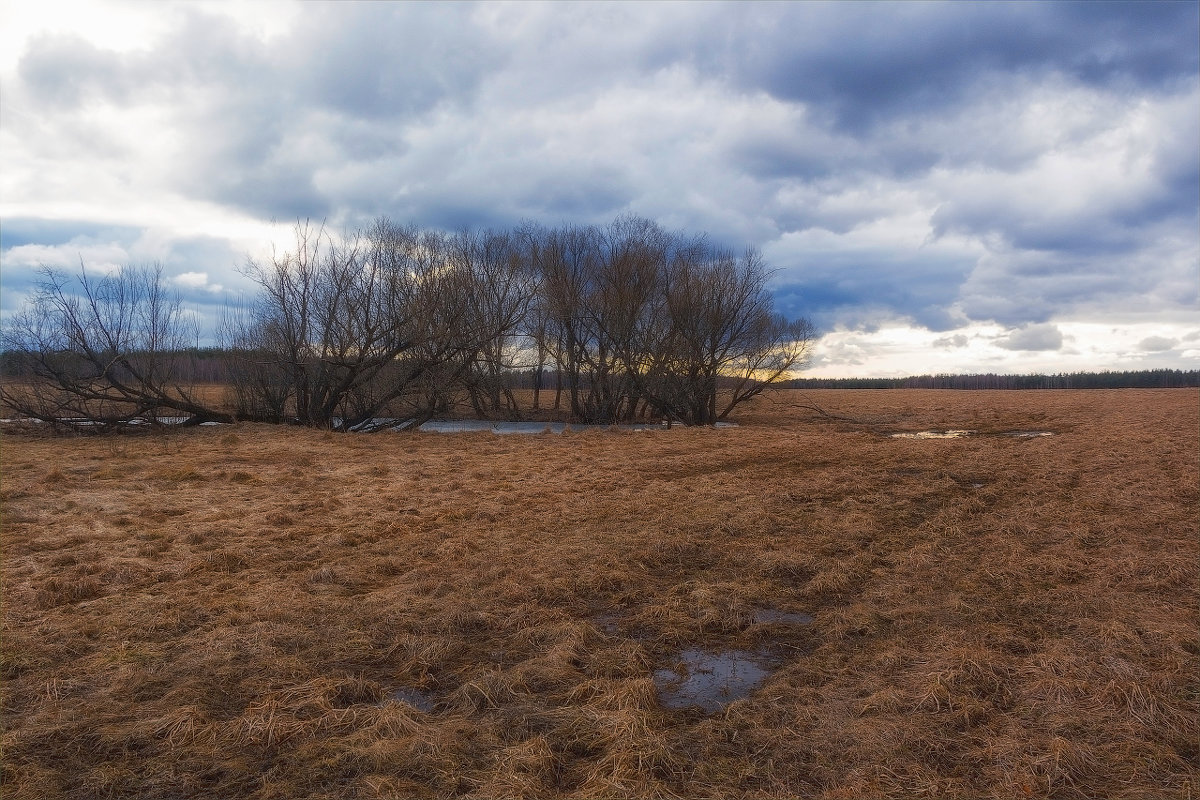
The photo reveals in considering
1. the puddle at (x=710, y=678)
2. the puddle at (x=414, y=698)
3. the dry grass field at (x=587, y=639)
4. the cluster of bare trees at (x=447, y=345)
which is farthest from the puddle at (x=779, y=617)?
the cluster of bare trees at (x=447, y=345)

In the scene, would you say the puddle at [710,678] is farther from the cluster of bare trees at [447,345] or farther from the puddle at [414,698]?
the cluster of bare trees at [447,345]

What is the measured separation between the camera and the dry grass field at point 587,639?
356 centimetres

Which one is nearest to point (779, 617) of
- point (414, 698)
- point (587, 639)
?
point (587, 639)

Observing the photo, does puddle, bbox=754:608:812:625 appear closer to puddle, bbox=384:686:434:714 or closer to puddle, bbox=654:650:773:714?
puddle, bbox=654:650:773:714

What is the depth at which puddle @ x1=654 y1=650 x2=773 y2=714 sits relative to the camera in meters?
4.46

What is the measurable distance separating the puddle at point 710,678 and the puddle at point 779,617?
75cm

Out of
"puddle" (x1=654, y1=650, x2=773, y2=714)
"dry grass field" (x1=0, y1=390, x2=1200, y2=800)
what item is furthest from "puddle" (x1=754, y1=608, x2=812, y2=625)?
"puddle" (x1=654, y1=650, x2=773, y2=714)

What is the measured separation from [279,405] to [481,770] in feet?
84.1

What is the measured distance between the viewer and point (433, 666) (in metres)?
4.90

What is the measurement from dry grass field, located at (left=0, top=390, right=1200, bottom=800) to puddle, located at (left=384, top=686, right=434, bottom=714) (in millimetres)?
26

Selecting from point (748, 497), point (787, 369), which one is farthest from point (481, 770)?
point (787, 369)

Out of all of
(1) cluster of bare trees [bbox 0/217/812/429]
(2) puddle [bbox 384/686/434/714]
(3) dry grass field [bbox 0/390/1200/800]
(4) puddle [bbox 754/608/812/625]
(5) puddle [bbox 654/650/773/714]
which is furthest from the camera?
(1) cluster of bare trees [bbox 0/217/812/429]

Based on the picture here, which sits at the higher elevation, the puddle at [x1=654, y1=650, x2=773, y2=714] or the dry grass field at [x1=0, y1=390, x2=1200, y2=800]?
the dry grass field at [x1=0, y1=390, x2=1200, y2=800]

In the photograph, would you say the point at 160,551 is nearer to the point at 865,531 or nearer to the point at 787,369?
the point at 865,531
